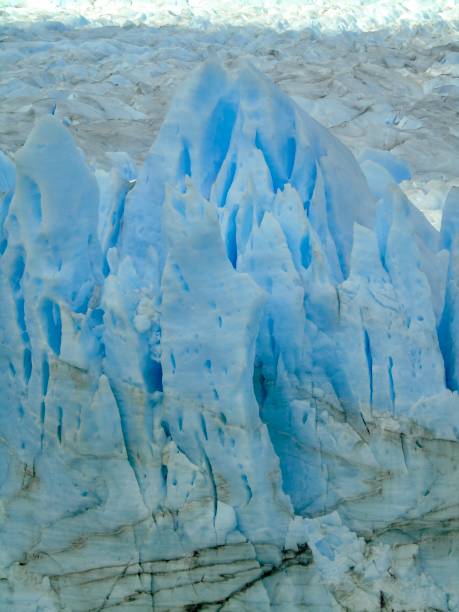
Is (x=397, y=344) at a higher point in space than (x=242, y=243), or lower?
lower

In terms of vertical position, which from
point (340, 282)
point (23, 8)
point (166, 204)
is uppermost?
point (166, 204)

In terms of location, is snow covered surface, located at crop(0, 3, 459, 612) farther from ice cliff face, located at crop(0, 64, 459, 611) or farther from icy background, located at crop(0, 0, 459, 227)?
icy background, located at crop(0, 0, 459, 227)

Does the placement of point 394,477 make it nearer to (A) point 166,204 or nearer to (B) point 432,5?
(A) point 166,204

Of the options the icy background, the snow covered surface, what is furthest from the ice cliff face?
the icy background

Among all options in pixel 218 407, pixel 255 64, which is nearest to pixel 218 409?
pixel 218 407

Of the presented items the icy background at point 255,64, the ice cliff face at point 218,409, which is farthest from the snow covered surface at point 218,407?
the icy background at point 255,64

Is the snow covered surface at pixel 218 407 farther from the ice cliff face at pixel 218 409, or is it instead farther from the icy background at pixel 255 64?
the icy background at pixel 255 64

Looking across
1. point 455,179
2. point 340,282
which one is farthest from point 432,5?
point 340,282

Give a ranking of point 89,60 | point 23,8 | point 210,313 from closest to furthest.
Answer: point 210,313, point 89,60, point 23,8
